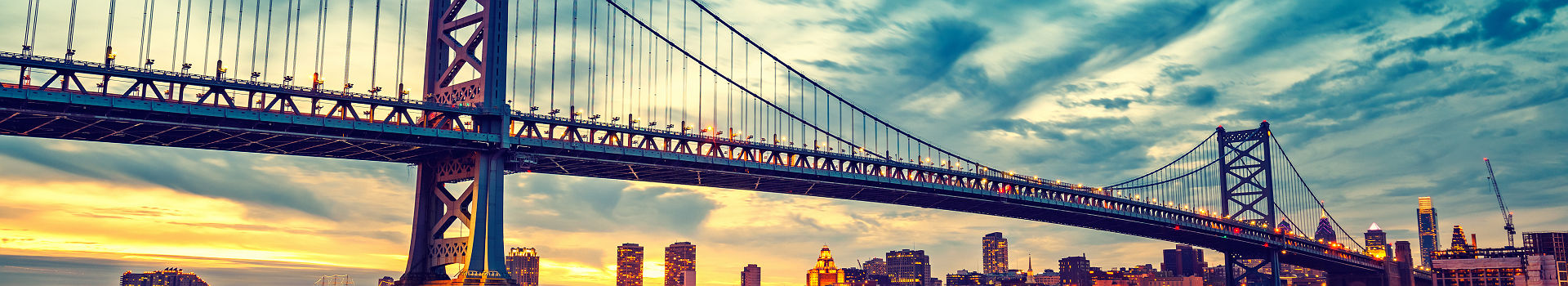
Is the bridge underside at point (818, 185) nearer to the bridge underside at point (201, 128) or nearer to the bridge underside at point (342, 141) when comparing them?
the bridge underside at point (342, 141)

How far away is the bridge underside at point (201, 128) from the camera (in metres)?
59.6

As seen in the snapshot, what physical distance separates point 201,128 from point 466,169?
1518 centimetres

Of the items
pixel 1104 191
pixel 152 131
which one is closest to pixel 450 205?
pixel 152 131

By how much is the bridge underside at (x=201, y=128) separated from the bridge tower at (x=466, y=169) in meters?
1.69

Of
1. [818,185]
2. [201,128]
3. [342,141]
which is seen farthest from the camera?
[818,185]

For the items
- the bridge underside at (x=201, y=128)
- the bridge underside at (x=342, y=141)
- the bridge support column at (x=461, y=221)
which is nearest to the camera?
the bridge underside at (x=201, y=128)

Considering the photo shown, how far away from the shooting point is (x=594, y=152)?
81.4 metres

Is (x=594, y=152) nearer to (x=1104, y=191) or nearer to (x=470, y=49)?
(x=470, y=49)

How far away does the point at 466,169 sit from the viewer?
73562 mm

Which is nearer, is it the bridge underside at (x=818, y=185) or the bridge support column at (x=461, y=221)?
the bridge support column at (x=461, y=221)

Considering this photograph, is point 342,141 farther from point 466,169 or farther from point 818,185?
point 818,185

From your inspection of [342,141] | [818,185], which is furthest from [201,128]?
[818,185]

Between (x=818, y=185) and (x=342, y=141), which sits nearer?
(x=342, y=141)

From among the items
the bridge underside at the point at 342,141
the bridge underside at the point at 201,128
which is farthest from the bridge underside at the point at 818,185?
the bridge underside at the point at 201,128
